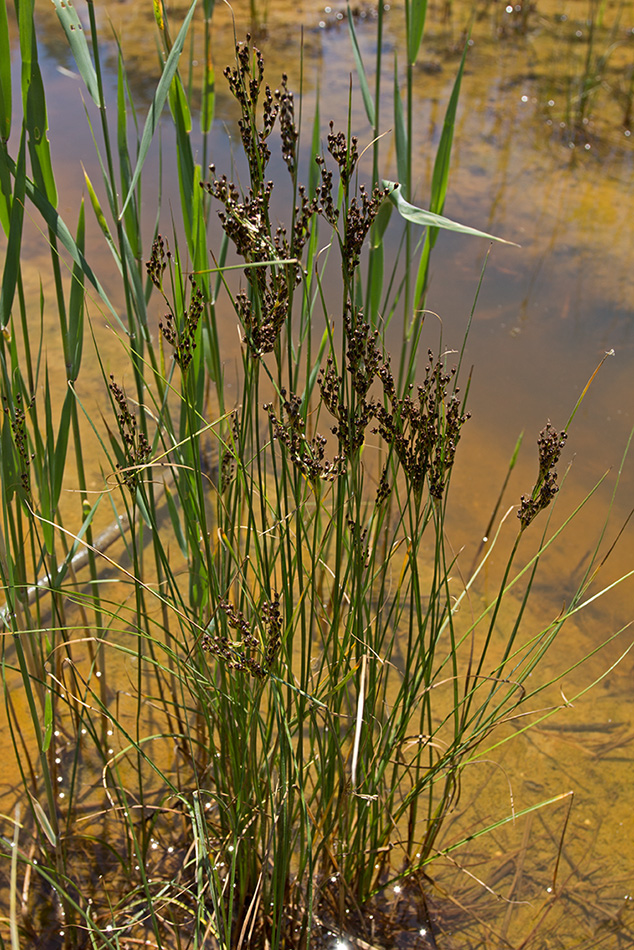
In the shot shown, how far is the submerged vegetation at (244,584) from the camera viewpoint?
3.57 ft

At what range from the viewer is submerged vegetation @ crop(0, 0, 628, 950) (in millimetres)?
1087

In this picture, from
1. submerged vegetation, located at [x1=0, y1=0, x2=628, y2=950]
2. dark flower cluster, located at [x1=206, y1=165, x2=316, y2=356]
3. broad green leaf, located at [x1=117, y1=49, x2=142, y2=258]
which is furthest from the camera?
broad green leaf, located at [x1=117, y1=49, x2=142, y2=258]

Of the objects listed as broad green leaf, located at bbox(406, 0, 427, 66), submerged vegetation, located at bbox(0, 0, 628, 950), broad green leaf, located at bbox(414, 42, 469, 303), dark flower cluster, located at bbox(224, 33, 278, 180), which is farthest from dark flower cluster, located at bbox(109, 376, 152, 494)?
broad green leaf, located at bbox(406, 0, 427, 66)

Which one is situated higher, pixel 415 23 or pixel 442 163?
pixel 415 23

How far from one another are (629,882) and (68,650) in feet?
4.70

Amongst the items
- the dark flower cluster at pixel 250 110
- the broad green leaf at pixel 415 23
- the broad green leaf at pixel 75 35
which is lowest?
the dark flower cluster at pixel 250 110

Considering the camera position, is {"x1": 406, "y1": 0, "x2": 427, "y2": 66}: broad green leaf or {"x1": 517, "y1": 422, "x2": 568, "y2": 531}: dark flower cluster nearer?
{"x1": 517, "y1": 422, "x2": 568, "y2": 531}: dark flower cluster

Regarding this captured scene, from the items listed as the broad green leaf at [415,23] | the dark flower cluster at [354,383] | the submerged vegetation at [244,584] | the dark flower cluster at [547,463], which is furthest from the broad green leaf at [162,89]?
the dark flower cluster at [547,463]

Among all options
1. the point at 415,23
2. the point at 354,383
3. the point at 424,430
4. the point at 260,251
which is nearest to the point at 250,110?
the point at 260,251

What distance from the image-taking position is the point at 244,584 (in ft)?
4.18

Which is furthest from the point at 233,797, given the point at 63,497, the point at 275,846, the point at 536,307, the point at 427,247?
the point at 536,307

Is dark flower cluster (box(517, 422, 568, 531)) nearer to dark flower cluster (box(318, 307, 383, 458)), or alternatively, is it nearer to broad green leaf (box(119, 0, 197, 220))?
dark flower cluster (box(318, 307, 383, 458))

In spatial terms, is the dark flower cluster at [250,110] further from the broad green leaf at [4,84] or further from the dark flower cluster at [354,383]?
the broad green leaf at [4,84]

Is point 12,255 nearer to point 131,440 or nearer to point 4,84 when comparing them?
point 4,84
